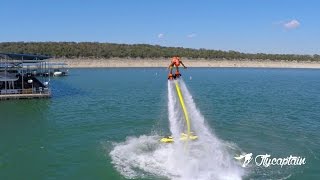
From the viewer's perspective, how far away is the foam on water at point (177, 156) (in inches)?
1244

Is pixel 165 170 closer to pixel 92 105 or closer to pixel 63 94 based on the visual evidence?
pixel 92 105

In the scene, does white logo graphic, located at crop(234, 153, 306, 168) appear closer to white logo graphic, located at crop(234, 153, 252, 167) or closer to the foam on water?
white logo graphic, located at crop(234, 153, 252, 167)

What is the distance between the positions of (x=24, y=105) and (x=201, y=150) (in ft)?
133

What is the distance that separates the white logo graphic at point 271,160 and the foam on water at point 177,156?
1.36m

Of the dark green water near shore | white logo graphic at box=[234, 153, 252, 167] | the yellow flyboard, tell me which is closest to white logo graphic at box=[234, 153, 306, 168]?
white logo graphic at box=[234, 153, 252, 167]

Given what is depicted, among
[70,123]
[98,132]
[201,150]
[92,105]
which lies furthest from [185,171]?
[92,105]

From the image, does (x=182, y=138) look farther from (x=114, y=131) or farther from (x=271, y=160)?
(x=114, y=131)

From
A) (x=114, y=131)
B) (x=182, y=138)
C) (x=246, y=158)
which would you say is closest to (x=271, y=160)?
(x=246, y=158)

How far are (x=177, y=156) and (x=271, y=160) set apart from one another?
26.4 feet

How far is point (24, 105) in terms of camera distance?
2682 inches

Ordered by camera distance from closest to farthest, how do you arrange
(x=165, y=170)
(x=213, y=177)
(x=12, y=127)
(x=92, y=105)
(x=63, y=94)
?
(x=213, y=177) < (x=165, y=170) < (x=12, y=127) < (x=92, y=105) < (x=63, y=94)

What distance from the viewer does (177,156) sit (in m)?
34.6

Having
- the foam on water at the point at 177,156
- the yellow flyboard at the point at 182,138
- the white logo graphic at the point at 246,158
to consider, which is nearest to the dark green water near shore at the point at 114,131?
the white logo graphic at the point at 246,158

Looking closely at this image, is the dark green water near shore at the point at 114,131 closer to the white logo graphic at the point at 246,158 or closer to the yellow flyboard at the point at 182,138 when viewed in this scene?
the white logo graphic at the point at 246,158
